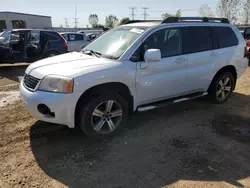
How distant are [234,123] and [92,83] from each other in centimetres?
290

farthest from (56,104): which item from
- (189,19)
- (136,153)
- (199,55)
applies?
(189,19)

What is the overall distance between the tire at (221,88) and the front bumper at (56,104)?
3259 mm

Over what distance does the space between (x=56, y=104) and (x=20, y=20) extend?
39642 mm

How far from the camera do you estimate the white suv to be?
10.5 ft

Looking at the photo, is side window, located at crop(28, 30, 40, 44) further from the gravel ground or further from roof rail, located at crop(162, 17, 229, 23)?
roof rail, located at crop(162, 17, 229, 23)

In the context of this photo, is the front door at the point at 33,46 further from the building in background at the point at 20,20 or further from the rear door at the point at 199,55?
the building in background at the point at 20,20

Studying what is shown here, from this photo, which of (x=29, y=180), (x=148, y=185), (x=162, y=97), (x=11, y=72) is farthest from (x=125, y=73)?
(x=11, y=72)

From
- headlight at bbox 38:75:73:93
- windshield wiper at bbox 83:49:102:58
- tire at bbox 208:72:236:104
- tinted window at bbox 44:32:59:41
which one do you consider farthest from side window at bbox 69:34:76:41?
headlight at bbox 38:75:73:93

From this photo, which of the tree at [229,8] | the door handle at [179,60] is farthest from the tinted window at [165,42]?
the tree at [229,8]

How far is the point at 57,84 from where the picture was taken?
3.13m

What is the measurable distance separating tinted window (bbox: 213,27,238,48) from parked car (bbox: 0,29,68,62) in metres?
7.19

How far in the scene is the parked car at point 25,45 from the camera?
30.2 feet

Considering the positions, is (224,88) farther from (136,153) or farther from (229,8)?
(229,8)

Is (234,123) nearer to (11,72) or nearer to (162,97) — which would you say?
(162,97)
